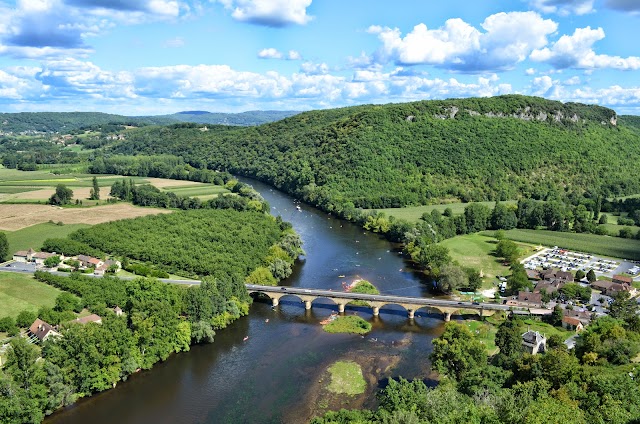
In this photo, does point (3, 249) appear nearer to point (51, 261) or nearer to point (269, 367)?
point (51, 261)

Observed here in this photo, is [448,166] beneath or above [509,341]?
above

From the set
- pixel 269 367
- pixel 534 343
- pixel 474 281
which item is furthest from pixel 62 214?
pixel 534 343

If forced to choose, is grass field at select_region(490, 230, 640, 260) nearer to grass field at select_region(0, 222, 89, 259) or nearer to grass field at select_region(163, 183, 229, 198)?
grass field at select_region(163, 183, 229, 198)

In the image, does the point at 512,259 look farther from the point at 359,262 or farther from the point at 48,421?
the point at 48,421

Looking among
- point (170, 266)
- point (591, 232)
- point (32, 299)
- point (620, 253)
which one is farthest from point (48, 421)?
point (591, 232)

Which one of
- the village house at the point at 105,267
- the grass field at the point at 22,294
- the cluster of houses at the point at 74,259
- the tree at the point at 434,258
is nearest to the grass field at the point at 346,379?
the tree at the point at 434,258
